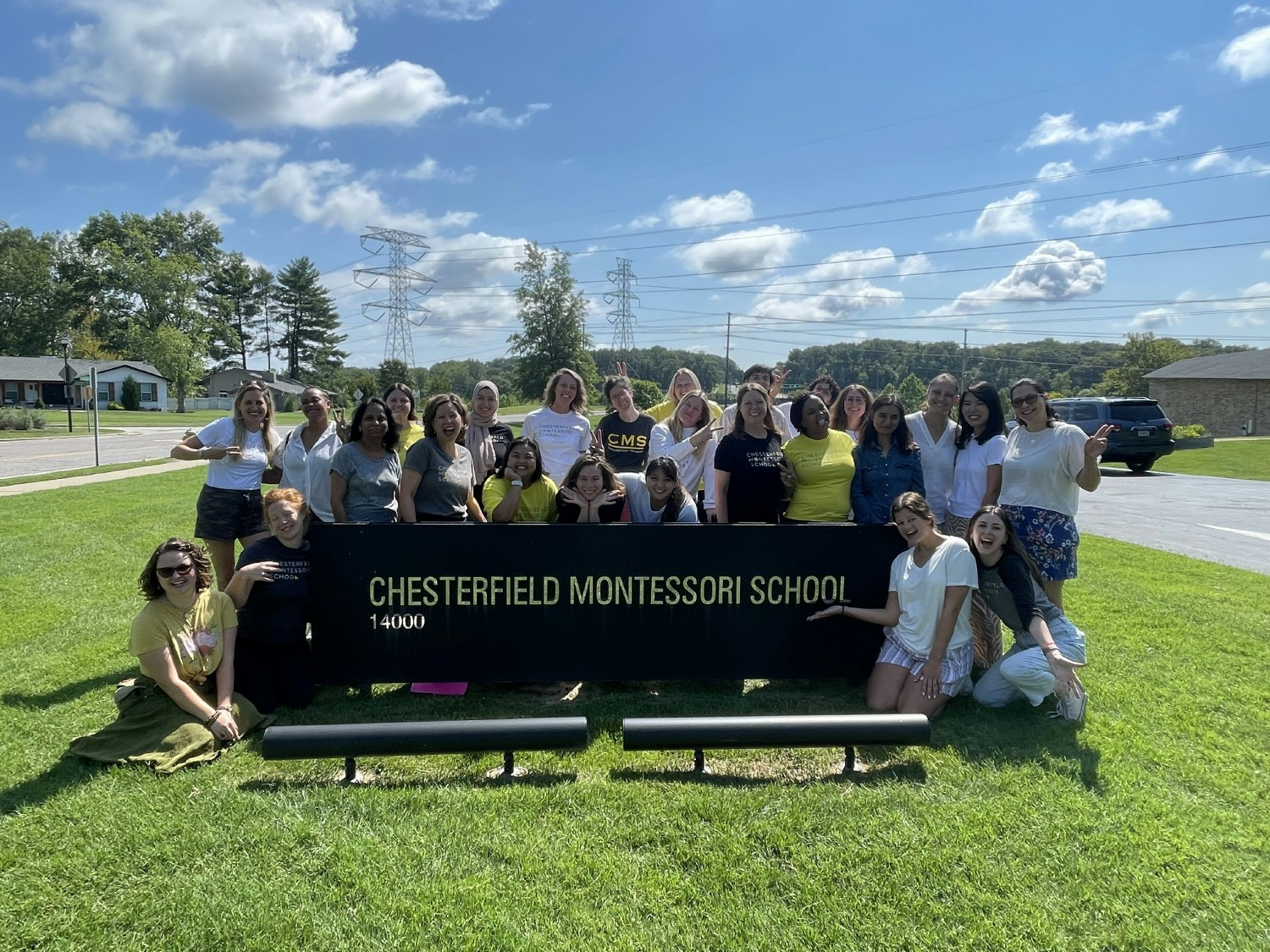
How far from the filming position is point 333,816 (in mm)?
3121

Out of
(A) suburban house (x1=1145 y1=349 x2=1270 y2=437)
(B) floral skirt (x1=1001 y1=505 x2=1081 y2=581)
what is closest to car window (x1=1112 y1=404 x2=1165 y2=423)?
(B) floral skirt (x1=1001 y1=505 x2=1081 y2=581)

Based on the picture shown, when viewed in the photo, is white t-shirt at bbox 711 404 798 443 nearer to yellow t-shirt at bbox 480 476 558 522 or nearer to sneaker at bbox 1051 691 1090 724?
yellow t-shirt at bbox 480 476 558 522

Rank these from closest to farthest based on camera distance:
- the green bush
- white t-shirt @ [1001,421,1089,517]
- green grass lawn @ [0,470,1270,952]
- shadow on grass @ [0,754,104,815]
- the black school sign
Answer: green grass lawn @ [0,470,1270,952] < shadow on grass @ [0,754,104,815] < the black school sign < white t-shirt @ [1001,421,1089,517] < the green bush

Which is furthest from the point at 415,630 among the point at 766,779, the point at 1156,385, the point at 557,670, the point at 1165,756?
the point at 1156,385

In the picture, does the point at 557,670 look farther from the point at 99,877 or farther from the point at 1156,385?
the point at 1156,385

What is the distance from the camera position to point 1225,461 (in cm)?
2156

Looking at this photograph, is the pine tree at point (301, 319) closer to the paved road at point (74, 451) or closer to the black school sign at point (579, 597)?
the paved road at point (74, 451)

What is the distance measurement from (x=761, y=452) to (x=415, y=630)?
2.36 metres

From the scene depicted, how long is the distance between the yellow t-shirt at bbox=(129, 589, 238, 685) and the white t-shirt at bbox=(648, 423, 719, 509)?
2.97 meters

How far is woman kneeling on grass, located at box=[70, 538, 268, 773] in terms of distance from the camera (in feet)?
11.8

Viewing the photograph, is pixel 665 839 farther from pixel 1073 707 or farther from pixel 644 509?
pixel 1073 707

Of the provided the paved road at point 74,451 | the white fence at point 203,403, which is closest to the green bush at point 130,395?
the white fence at point 203,403

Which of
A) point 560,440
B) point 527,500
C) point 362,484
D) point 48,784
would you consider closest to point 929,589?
point 527,500

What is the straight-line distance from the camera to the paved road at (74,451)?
18.1m
